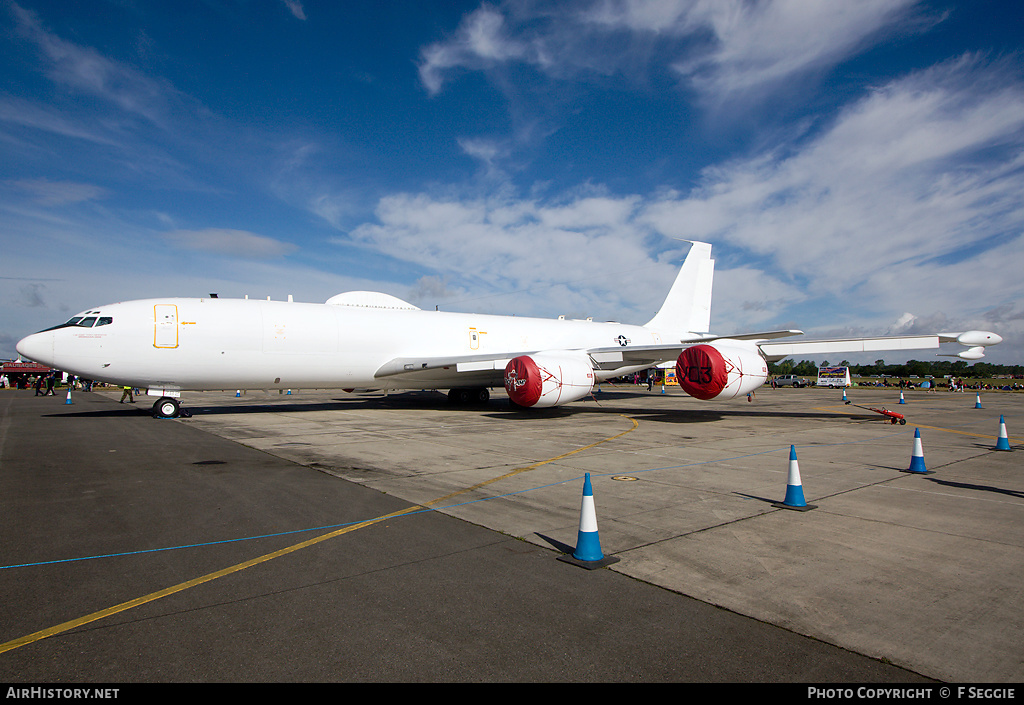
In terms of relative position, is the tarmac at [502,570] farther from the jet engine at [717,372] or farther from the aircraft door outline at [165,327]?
the aircraft door outline at [165,327]

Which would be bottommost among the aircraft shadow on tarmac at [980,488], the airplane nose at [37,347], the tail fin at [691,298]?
the aircraft shadow on tarmac at [980,488]

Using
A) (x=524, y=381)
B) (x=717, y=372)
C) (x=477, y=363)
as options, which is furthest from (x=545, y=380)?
(x=717, y=372)

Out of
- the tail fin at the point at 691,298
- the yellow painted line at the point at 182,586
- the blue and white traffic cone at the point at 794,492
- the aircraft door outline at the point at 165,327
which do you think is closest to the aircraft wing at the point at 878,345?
the tail fin at the point at 691,298

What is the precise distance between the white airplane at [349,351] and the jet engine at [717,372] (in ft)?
0.12

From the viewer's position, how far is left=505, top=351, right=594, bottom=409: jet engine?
1794 cm

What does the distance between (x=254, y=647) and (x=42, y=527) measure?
4.49 meters

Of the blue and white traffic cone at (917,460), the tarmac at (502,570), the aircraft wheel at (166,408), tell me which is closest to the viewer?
the tarmac at (502,570)

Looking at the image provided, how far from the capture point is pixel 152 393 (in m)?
18.0

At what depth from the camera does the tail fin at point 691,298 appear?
29047 millimetres

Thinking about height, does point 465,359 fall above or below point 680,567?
above

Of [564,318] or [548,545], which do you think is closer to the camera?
[548,545]

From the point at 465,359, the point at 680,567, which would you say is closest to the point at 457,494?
the point at 680,567

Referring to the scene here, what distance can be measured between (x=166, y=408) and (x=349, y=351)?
6497mm
